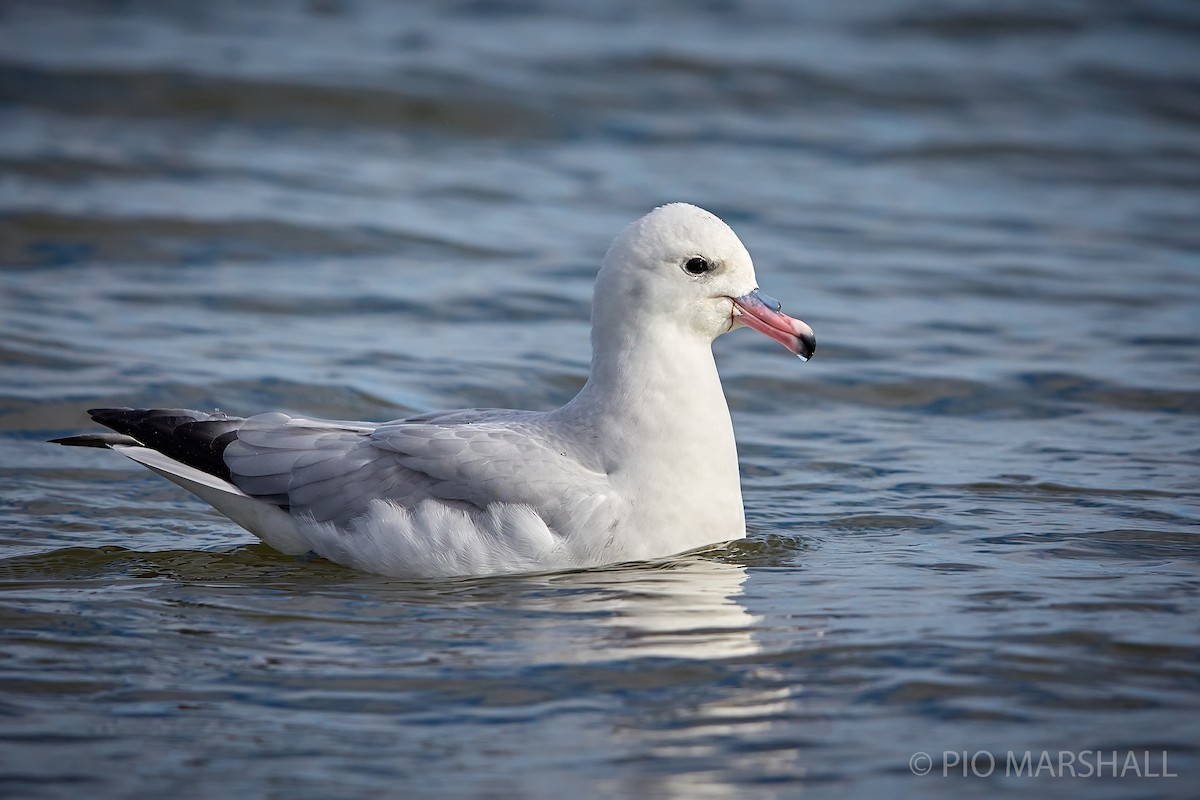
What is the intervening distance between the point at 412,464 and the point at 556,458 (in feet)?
1.71

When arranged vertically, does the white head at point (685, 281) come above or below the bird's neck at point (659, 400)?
above

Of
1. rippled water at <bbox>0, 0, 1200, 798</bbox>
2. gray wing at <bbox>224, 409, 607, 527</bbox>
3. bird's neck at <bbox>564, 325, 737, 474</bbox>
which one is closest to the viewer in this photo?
rippled water at <bbox>0, 0, 1200, 798</bbox>

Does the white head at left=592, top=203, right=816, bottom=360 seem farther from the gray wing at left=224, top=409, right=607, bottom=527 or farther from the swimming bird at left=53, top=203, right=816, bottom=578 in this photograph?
the gray wing at left=224, top=409, right=607, bottom=527

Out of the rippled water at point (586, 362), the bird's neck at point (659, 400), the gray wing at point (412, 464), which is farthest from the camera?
the bird's neck at point (659, 400)

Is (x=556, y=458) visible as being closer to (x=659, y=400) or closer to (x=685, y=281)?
(x=659, y=400)

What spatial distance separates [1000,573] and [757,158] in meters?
8.19

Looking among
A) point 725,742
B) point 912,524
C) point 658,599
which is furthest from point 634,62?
point 725,742

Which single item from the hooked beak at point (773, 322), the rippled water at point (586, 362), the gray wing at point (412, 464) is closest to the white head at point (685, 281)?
the hooked beak at point (773, 322)

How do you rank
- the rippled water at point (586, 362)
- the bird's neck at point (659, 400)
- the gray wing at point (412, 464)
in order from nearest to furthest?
the rippled water at point (586, 362), the gray wing at point (412, 464), the bird's neck at point (659, 400)

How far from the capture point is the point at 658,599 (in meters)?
5.13

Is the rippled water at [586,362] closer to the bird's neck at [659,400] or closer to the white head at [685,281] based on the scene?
the bird's neck at [659,400]

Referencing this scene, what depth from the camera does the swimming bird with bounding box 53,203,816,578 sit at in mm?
5398

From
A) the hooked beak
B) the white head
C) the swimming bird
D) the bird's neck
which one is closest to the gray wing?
the swimming bird

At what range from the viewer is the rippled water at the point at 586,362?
4.26 m
